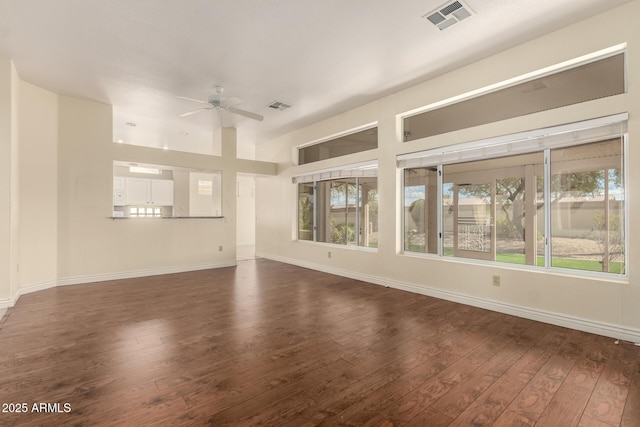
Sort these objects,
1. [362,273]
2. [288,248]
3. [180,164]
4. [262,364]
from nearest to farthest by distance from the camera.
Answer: [262,364]
[362,273]
[180,164]
[288,248]

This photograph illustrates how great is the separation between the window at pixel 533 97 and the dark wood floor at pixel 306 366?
238cm

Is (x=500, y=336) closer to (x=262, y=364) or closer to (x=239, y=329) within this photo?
(x=262, y=364)

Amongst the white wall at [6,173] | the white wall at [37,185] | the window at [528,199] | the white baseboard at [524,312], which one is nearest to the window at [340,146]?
the window at [528,199]

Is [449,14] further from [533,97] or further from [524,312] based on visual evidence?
[524,312]

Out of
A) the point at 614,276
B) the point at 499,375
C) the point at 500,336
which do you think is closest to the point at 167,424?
the point at 499,375

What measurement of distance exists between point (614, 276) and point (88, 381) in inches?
181

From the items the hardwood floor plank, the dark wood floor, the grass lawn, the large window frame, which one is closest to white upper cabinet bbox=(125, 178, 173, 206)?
the large window frame

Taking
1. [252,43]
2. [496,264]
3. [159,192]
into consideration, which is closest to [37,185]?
[159,192]

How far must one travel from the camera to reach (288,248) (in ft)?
23.1

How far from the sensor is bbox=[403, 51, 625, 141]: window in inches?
117

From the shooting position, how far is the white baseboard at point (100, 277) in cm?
398

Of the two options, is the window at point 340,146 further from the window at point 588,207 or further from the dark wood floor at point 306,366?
the dark wood floor at point 306,366

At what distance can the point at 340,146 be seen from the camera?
5945 millimetres

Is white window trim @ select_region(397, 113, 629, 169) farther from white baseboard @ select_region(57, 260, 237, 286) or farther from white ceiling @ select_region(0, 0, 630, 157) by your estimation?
white baseboard @ select_region(57, 260, 237, 286)
